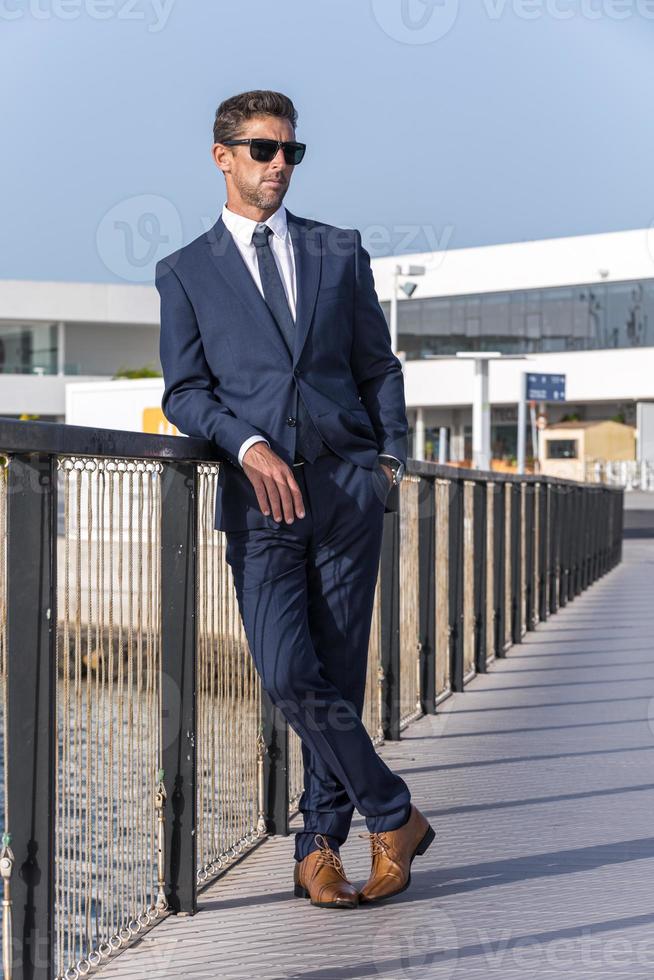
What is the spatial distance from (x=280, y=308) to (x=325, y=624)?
814 millimetres

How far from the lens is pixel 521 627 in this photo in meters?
12.2

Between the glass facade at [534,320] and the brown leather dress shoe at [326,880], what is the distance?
204 ft

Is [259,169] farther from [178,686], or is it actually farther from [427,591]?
[427,591]

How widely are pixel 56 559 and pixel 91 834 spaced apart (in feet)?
2.45

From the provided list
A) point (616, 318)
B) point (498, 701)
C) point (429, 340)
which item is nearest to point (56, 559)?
point (498, 701)

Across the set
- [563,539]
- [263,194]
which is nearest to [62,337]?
[563,539]

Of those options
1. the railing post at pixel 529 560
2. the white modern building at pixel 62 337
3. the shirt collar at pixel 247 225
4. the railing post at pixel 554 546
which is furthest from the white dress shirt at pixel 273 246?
the white modern building at pixel 62 337

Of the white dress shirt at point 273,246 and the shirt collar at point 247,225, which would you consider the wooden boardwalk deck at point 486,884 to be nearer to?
the white dress shirt at point 273,246

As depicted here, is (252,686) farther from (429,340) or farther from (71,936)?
(429,340)

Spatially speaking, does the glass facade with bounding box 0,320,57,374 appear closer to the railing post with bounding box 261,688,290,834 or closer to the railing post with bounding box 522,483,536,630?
the railing post with bounding box 522,483,536,630

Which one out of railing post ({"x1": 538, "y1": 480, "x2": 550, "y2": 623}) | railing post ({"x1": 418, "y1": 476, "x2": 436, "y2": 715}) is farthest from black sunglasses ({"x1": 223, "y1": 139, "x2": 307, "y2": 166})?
railing post ({"x1": 538, "y1": 480, "x2": 550, "y2": 623})

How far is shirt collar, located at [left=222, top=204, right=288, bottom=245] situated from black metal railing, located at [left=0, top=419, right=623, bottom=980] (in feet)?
1.78

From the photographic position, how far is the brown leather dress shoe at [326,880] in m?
4.07

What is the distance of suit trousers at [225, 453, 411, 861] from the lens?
3857 millimetres
